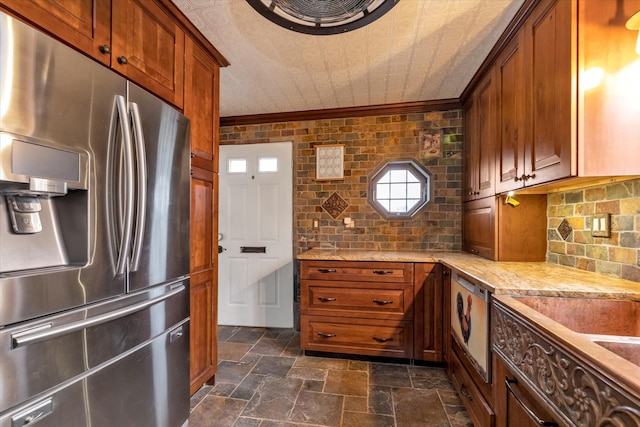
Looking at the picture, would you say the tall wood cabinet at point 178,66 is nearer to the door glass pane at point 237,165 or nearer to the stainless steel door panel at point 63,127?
the stainless steel door panel at point 63,127

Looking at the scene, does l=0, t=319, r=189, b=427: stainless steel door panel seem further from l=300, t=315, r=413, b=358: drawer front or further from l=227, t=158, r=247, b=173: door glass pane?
l=227, t=158, r=247, b=173: door glass pane

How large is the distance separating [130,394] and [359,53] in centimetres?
235

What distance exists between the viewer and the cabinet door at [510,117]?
172 cm

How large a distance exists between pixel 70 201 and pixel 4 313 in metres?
0.38

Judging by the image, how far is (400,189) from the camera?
3.03 meters

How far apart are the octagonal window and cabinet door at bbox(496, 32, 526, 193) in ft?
3.12

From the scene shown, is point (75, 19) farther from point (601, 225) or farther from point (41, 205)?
point (601, 225)

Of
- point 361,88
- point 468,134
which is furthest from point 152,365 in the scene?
point 468,134

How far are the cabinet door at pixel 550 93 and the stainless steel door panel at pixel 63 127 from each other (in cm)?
196

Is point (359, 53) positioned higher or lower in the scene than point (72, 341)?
higher

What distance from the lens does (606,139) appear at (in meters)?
1.23

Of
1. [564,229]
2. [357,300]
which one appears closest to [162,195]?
[357,300]

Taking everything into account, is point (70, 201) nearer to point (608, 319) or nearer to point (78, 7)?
point (78, 7)

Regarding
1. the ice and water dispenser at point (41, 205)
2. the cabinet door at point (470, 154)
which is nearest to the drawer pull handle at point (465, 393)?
the cabinet door at point (470, 154)
